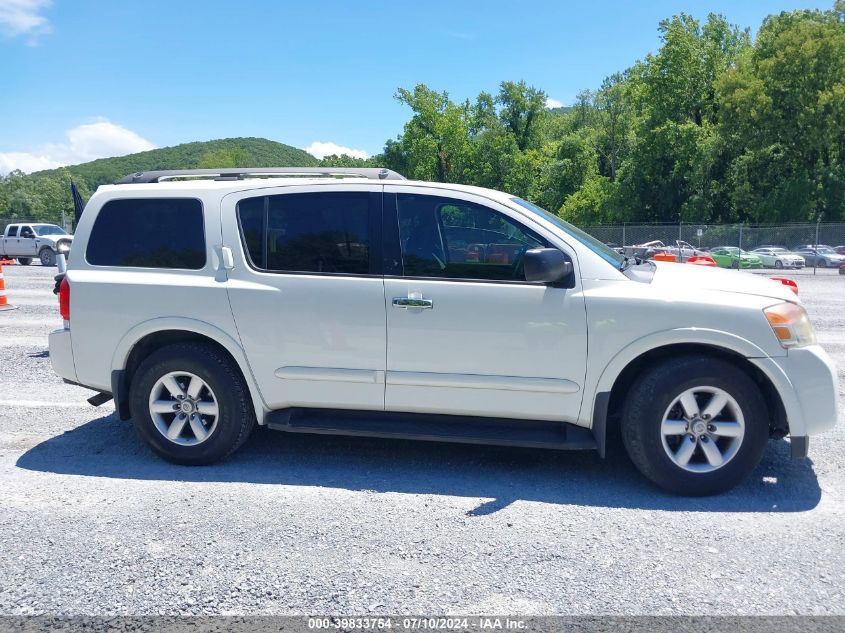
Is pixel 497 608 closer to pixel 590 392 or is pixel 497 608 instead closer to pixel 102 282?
pixel 590 392

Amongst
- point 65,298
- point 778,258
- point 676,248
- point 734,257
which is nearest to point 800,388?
point 65,298

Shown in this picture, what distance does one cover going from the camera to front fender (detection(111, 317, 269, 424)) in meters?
4.45

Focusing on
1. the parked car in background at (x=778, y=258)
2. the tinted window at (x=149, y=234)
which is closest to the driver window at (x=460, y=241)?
Answer: the tinted window at (x=149, y=234)

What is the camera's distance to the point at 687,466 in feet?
13.1

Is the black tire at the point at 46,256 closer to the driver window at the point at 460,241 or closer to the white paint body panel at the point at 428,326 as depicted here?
the white paint body panel at the point at 428,326

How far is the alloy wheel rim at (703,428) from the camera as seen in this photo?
3.95 m

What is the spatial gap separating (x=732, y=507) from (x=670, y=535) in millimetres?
612

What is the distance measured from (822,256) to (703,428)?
33.6 metres

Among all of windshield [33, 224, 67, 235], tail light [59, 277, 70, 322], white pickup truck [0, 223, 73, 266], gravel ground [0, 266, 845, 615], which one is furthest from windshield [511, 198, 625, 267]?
windshield [33, 224, 67, 235]

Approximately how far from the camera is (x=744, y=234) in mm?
33969

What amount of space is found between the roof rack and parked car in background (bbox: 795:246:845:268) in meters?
32.8

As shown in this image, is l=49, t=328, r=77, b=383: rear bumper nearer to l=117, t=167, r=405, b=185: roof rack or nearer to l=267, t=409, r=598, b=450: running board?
l=117, t=167, r=405, b=185: roof rack

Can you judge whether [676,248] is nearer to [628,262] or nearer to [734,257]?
[734,257]

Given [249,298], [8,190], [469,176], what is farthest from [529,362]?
[8,190]
